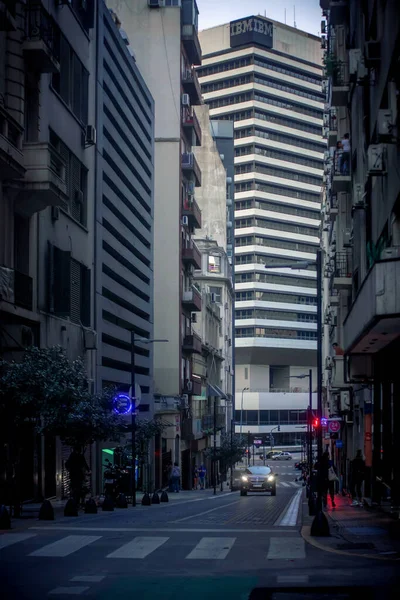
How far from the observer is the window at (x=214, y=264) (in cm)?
9719

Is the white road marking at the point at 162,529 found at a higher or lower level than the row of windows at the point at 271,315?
lower

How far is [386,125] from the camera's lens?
18.4 meters

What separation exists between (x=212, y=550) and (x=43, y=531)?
4472 mm


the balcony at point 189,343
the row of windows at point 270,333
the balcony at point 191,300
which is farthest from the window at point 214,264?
the row of windows at point 270,333

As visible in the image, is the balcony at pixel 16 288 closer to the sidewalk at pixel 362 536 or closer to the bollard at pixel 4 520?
the bollard at pixel 4 520

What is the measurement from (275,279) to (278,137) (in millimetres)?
23531

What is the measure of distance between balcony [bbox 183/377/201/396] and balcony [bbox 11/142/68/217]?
1596 inches

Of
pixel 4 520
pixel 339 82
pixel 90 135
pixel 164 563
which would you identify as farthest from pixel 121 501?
pixel 164 563

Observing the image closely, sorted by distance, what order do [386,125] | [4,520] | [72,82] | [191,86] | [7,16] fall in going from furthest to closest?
[191,86] → [72,82] → [7,16] → [386,125] → [4,520]

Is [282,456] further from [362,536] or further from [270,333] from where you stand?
[362,536]

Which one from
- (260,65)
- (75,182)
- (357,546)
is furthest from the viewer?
(260,65)

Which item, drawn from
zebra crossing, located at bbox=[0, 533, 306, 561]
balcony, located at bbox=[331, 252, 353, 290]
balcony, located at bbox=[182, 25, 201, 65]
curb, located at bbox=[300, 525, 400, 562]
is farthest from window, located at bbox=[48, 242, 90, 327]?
balcony, located at bbox=[182, 25, 201, 65]

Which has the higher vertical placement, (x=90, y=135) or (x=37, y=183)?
(x=90, y=135)

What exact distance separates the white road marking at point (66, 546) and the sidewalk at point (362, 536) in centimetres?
382
